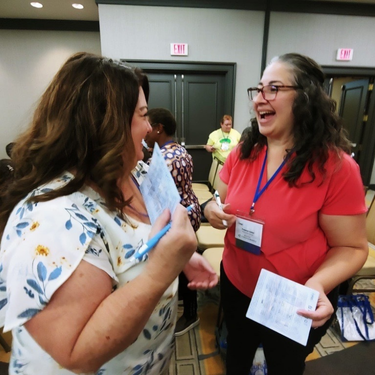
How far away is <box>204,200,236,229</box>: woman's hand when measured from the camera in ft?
3.18

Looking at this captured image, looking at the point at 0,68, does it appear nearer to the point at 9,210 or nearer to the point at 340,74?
the point at 9,210

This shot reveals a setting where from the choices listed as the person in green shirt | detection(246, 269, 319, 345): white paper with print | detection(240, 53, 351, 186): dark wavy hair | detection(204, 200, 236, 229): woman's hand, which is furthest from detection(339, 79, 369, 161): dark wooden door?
detection(246, 269, 319, 345): white paper with print

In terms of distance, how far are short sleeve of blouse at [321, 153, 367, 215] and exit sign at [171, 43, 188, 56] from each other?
3760 millimetres

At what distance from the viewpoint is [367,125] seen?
4.61 m

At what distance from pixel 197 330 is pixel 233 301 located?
0.91m

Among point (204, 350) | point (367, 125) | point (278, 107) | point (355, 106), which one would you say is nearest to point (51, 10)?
point (278, 107)

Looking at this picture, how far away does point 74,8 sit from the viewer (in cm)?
408

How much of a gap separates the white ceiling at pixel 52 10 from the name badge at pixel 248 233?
4.53 meters

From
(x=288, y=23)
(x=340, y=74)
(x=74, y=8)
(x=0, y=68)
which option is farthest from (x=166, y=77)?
(x=0, y=68)

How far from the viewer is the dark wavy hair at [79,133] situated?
0.53m

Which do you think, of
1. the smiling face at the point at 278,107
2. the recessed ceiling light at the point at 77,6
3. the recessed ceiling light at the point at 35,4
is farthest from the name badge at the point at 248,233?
the recessed ceiling light at the point at 35,4

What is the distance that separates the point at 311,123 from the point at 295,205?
32 centimetres

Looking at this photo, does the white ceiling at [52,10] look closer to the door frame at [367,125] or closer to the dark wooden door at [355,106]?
the door frame at [367,125]

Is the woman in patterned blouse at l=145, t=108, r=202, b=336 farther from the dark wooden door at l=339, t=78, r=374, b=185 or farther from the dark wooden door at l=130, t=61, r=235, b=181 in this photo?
the dark wooden door at l=339, t=78, r=374, b=185
